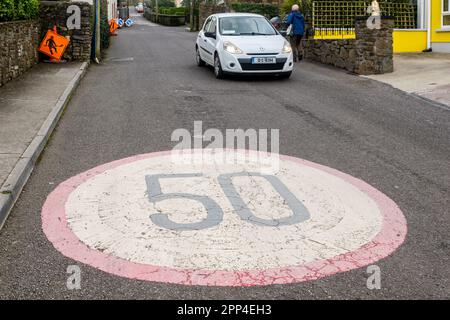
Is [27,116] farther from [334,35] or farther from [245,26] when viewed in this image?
[334,35]

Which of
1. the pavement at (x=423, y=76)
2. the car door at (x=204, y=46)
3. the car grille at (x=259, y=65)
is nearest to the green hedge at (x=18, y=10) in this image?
the car door at (x=204, y=46)

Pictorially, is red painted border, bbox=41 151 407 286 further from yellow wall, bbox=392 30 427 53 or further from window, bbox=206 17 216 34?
yellow wall, bbox=392 30 427 53

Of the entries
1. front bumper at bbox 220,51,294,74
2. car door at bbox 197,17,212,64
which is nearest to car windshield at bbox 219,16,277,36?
car door at bbox 197,17,212,64

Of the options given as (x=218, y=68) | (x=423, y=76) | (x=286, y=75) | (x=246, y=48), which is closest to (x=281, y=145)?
(x=246, y=48)

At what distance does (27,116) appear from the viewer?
9523mm

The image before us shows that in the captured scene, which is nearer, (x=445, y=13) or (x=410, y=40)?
(x=445, y=13)

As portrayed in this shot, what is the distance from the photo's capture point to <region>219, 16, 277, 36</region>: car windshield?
51.0 ft

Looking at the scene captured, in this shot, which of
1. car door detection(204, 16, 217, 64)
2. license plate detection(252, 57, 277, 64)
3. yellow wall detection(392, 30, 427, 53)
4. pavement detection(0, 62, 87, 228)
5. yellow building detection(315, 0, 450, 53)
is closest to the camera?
pavement detection(0, 62, 87, 228)

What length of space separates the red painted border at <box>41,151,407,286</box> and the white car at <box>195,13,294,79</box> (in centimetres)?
930

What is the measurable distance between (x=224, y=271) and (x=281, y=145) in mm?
4070

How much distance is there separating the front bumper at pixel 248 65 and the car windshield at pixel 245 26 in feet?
4.06

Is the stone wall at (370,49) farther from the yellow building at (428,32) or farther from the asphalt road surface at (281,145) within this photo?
the yellow building at (428,32)

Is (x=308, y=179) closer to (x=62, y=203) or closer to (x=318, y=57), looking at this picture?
(x=62, y=203)

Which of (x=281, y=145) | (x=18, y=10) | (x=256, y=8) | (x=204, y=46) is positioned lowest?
(x=281, y=145)
